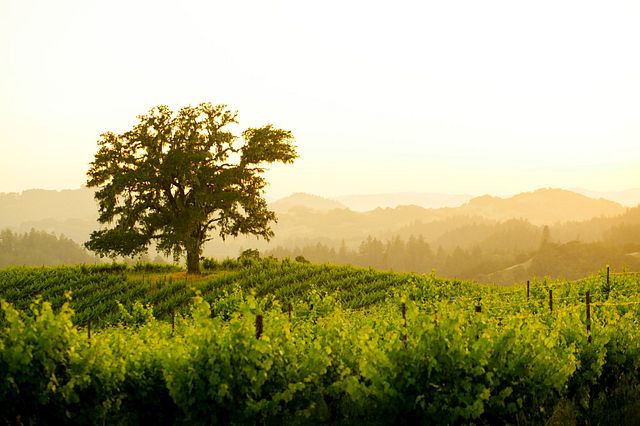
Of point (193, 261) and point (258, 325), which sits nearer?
point (258, 325)

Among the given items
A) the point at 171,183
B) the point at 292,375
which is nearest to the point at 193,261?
the point at 171,183

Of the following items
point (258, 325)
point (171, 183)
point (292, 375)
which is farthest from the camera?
point (171, 183)

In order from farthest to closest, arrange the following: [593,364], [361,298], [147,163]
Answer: [147,163]
[361,298]
[593,364]

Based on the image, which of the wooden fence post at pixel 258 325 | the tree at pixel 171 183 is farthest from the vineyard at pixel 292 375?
the tree at pixel 171 183

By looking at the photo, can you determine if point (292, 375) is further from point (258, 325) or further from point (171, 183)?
point (171, 183)

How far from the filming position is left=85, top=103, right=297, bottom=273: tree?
42.4 metres

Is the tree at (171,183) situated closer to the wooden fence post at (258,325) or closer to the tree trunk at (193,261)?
the tree trunk at (193,261)

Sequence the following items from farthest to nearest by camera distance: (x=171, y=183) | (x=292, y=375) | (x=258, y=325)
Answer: (x=171, y=183) < (x=258, y=325) < (x=292, y=375)

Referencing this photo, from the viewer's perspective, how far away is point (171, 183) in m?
43.7

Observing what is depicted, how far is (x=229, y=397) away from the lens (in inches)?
403

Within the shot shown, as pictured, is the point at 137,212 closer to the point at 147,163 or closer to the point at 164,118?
the point at 147,163

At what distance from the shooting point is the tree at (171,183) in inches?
1670

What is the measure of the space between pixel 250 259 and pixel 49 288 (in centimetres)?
1401

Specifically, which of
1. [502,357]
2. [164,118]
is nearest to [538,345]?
[502,357]
